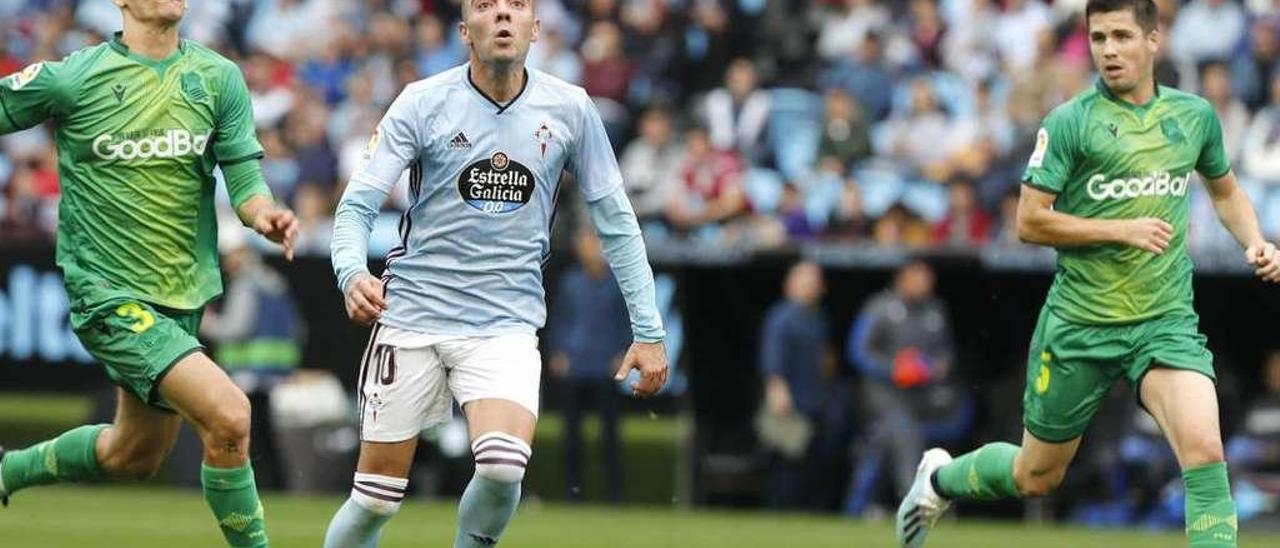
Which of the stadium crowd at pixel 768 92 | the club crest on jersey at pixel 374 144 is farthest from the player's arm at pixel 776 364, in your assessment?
the club crest on jersey at pixel 374 144

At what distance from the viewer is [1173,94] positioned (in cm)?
1120

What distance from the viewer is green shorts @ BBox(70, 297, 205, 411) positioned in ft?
34.2

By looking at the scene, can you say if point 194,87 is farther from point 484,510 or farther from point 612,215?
point 484,510

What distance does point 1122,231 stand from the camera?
35.4ft

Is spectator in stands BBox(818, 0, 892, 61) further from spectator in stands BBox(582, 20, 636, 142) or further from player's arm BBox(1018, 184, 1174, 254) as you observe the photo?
player's arm BBox(1018, 184, 1174, 254)

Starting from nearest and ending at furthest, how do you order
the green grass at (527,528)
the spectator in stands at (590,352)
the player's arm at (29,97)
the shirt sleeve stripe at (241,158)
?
the player's arm at (29,97) < the shirt sleeve stripe at (241,158) < the green grass at (527,528) < the spectator in stands at (590,352)

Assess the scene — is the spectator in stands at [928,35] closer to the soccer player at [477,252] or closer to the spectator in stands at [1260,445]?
the spectator in stands at [1260,445]

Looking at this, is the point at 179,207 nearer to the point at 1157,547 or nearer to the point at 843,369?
the point at 1157,547

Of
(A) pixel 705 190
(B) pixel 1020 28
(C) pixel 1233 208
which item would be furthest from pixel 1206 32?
(C) pixel 1233 208

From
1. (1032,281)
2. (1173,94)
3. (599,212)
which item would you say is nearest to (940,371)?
(1032,281)

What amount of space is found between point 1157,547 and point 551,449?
7038 millimetres

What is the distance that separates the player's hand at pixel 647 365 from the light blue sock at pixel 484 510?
2.16ft

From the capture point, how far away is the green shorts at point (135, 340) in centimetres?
1043

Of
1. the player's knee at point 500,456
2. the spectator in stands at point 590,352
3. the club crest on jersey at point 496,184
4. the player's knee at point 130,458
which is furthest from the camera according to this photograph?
the spectator in stands at point 590,352
